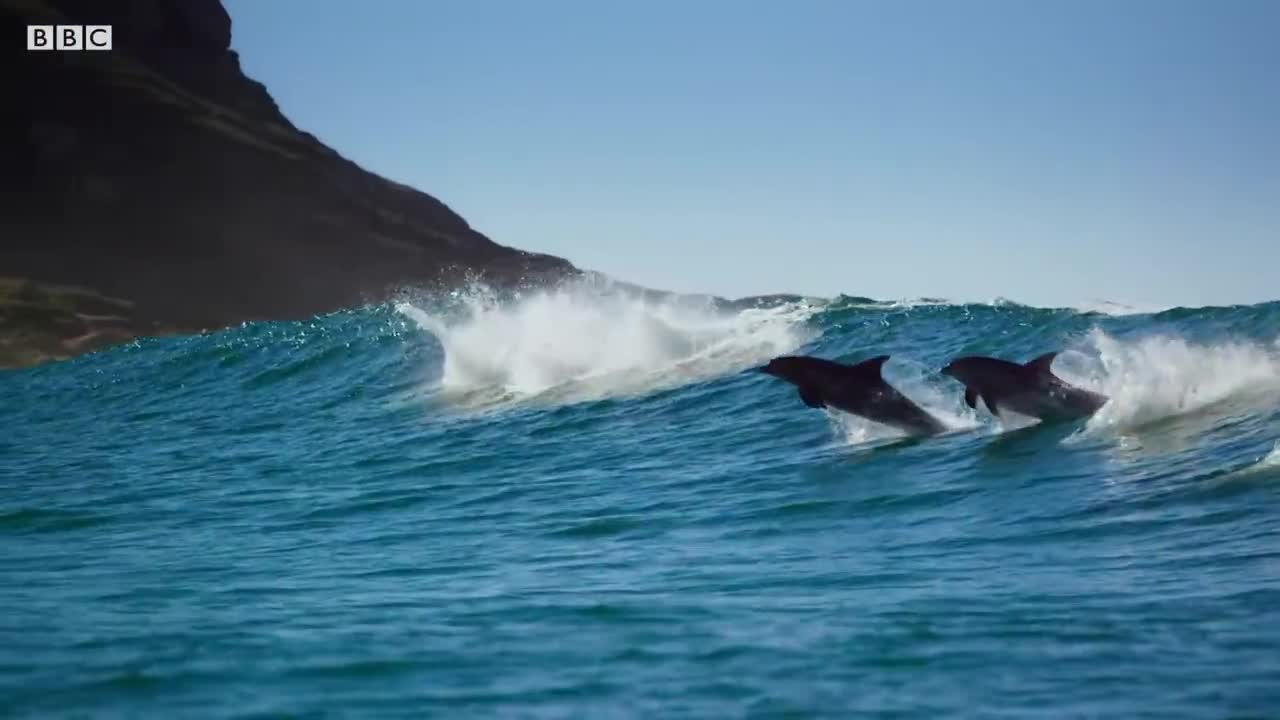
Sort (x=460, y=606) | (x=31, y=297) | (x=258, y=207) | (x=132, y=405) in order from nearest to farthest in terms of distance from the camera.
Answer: (x=460, y=606) < (x=132, y=405) < (x=31, y=297) < (x=258, y=207)

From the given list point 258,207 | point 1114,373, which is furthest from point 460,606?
point 258,207

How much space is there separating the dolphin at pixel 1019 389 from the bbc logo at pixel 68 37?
109655mm

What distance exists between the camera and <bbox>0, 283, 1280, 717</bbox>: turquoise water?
6156 mm

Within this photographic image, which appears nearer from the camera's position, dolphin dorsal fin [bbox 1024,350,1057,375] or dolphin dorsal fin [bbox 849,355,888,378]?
dolphin dorsal fin [bbox 1024,350,1057,375]

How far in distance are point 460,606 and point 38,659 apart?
8.09 ft

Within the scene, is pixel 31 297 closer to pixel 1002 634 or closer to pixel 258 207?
pixel 258 207

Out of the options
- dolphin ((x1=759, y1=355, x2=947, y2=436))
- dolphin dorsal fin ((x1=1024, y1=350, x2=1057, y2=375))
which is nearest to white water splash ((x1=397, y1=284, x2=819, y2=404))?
dolphin ((x1=759, y1=355, x2=947, y2=436))

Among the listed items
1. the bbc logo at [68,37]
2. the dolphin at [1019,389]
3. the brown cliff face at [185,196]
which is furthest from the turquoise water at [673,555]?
the bbc logo at [68,37]

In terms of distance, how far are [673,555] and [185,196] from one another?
108013 millimetres

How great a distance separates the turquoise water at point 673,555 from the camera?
616 cm

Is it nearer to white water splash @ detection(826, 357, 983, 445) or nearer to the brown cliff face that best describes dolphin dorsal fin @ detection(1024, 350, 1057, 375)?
white water splash @ detection(826, 357, 983, 445)

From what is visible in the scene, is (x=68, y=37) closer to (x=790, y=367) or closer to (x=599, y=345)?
(x=599, y=345)

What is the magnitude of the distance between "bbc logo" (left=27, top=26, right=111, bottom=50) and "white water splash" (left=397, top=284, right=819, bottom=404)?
9155cm

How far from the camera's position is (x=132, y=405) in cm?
3081
